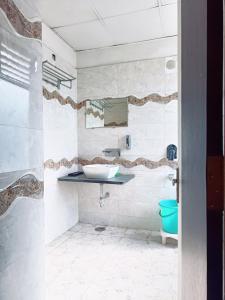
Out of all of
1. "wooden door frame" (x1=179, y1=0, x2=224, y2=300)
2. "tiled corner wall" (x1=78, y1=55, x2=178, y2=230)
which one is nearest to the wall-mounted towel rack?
"tiled corner wall" (x1=78, y1=55, x2=178, y2=230)

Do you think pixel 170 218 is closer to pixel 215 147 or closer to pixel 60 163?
pixel 60 163

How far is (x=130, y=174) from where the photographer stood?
9.64 ft

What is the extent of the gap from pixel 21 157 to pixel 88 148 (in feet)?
6.34

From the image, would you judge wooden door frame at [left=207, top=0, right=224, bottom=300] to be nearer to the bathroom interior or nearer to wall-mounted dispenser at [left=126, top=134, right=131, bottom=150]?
the bathroom interior

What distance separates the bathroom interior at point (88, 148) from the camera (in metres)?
1.19

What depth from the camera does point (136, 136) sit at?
9.57 feet

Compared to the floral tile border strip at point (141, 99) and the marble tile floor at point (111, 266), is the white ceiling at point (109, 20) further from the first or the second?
the marble tile floor at point (111, 266)

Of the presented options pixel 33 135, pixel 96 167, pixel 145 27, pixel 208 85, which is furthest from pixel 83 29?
pixel 208 85

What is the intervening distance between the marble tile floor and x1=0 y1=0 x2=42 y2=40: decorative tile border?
Result: 5.91 feet

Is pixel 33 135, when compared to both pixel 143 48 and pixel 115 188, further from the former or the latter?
pixel 143 48

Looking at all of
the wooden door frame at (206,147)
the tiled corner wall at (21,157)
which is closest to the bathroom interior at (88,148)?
the tiled corner wall at (21,157)

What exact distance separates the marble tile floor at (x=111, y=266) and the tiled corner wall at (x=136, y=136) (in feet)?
0.96

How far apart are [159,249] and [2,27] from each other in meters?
2.39

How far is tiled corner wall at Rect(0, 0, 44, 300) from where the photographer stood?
109 cm
